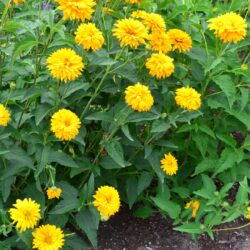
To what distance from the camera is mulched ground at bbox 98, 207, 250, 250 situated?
2691 mm

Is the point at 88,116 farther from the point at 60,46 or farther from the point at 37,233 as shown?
the point at 37,233

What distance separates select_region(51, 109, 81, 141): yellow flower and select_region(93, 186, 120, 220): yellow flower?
32cm

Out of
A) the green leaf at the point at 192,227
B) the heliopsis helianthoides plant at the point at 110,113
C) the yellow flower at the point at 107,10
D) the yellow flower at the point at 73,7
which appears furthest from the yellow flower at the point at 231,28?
the green leaf at the point at 192,227

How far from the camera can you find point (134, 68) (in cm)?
225

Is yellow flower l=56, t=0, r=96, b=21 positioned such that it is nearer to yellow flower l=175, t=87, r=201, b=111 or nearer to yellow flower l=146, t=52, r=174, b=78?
yellow flower l=146, t=52, r=174, b=78

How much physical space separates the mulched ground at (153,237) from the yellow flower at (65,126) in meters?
0.97

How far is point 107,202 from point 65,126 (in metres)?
0.39

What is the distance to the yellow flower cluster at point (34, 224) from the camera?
181 centimetres

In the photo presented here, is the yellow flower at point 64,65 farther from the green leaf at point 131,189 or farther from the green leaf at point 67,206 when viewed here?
the green leaf at point 131,189

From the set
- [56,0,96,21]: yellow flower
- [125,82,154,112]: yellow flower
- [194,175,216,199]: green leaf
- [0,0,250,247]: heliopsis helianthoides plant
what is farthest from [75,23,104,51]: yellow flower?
[194,175,216,199]: green leaf

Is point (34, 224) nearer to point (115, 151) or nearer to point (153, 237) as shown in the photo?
point (115, 151)

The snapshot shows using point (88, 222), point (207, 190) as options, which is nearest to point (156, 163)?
point (207, 190)

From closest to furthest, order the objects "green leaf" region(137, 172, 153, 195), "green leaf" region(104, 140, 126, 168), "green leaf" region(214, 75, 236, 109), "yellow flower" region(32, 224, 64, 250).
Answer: "yellow flower" region(32, 224, 64, 250) → "green leaf" region(104, 140, 126, 168) → "green leaf" region(214, 75, 236, 109) → "green leaf" region(137, 172, 153, 195)

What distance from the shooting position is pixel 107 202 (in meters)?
2.06
